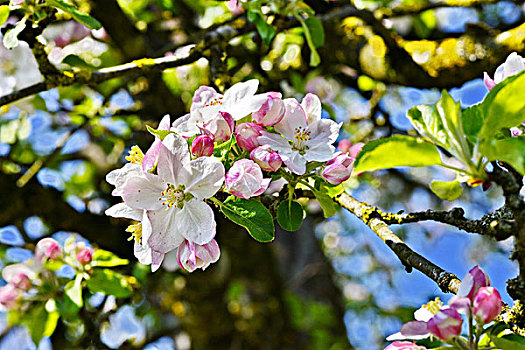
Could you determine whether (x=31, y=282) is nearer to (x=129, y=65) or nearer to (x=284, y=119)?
Result: (x=129, y=65)

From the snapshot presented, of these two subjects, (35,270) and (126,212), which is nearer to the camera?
(126,212)

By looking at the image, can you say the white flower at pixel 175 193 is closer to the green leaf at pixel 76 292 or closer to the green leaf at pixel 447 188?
the green leaf at pixel 447 188

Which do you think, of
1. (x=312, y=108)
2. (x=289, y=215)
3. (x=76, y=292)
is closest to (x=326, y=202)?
(x=289, y=215)

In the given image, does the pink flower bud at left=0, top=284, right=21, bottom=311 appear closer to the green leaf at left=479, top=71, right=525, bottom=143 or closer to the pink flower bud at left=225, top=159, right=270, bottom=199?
the pink flower bud at left=225, top=159, right=270, bottom=199

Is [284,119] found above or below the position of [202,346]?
above

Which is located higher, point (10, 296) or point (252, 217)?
point (252, 217)

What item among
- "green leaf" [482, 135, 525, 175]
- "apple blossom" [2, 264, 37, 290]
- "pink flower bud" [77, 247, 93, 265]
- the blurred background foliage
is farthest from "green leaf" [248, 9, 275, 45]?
"apple blossom" [2, 264, 37, 290]

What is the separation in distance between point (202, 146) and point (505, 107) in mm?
400

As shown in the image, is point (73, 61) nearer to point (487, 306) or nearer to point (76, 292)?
point (76, 292)

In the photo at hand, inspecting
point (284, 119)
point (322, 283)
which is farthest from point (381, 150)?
point (322, 283)

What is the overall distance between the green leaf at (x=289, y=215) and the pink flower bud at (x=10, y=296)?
3.33 feet

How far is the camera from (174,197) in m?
0.81

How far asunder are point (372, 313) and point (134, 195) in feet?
9.89

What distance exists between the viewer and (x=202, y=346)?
2635mm
